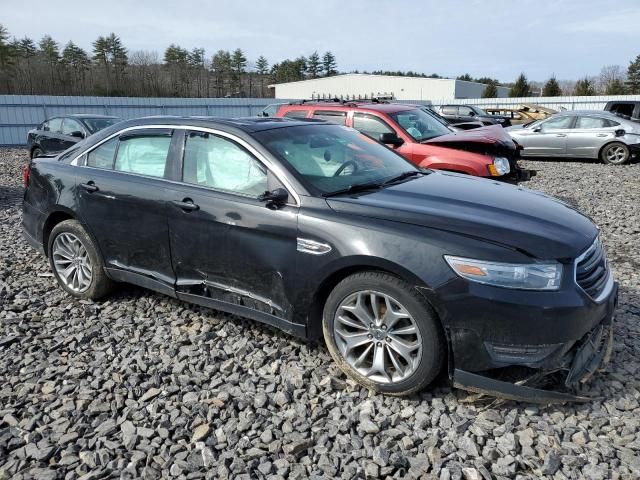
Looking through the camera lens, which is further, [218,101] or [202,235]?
[218,101]

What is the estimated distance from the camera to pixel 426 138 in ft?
27.1

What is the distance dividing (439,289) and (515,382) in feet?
2.16

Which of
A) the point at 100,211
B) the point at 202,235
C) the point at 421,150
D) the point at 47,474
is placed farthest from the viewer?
the point at 421,150

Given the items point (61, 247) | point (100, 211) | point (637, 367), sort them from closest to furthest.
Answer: point (637, 367) → point (100, 211) → point (61, 247)

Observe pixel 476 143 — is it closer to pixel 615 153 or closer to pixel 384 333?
pixel 384 333

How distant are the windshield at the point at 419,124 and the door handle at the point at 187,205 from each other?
5191 millimetres

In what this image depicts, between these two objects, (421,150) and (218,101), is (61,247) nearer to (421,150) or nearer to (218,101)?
(421,150)

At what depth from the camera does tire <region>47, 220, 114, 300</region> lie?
14.4 feet

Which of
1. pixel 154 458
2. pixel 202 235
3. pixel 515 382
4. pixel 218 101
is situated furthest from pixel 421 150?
pixel 218 101

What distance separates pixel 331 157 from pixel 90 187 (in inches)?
79.9

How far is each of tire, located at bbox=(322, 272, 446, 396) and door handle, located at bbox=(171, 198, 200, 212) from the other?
1190 millimetres

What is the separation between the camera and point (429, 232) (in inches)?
113

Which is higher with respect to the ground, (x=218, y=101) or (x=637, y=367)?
(x=218, y=101)

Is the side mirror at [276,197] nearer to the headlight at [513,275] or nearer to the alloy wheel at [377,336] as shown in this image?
the alloy wheel at [377,336]
